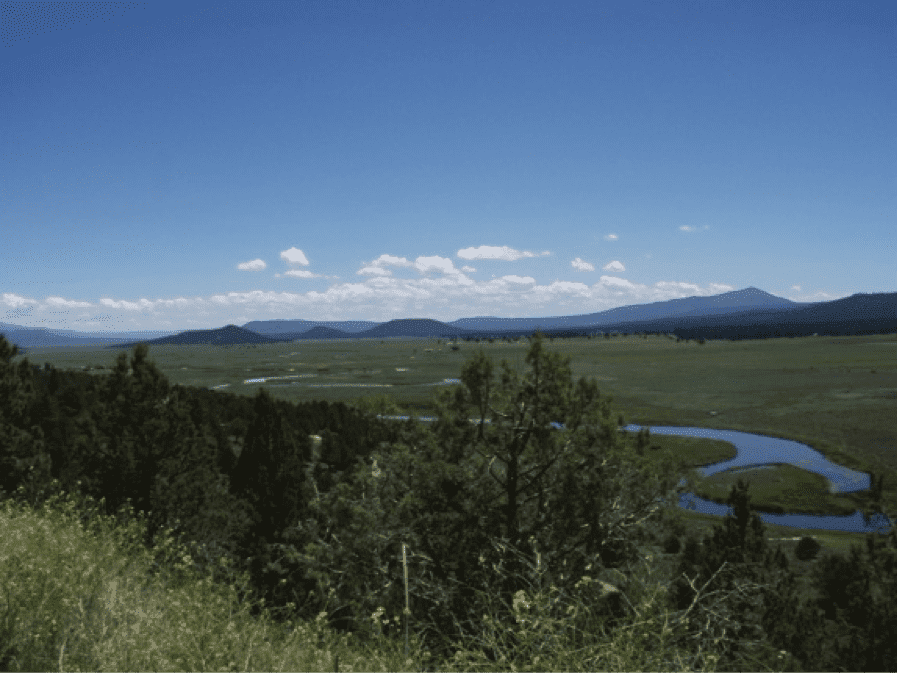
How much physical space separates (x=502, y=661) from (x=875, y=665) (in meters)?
24.2

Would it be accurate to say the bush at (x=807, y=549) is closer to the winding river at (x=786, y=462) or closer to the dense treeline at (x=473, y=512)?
the winding river at (x=786, y=462)

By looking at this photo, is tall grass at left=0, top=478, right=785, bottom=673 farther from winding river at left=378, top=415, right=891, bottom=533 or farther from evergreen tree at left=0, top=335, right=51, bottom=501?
winding river at left=378, top=415, right=891, bottom=533

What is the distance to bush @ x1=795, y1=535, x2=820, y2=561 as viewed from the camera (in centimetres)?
3681

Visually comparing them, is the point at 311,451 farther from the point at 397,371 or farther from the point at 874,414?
the point at 397,371

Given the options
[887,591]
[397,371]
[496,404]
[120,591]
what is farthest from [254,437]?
[397,371]

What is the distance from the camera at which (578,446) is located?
36.9 feet

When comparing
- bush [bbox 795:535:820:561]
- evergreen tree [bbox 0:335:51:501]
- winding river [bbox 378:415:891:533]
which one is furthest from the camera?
winding river [bbox 378:415:891:533]

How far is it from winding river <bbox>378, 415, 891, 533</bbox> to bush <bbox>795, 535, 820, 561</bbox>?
4762 mm

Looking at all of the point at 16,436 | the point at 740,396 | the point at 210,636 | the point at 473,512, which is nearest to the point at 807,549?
the point at 473,512

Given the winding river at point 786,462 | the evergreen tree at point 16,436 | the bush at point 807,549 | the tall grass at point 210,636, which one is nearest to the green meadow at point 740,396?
Answer: the winding river at point 786,462

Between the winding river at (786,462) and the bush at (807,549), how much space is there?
476 cm

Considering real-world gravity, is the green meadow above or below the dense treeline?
below

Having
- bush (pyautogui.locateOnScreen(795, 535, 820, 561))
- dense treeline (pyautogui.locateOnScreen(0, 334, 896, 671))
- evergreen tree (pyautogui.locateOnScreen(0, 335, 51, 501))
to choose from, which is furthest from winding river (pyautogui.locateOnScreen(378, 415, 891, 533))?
evergreen tree (pyautogui.locateOnScreen(0, 335, 51, 501))

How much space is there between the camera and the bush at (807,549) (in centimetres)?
3681
